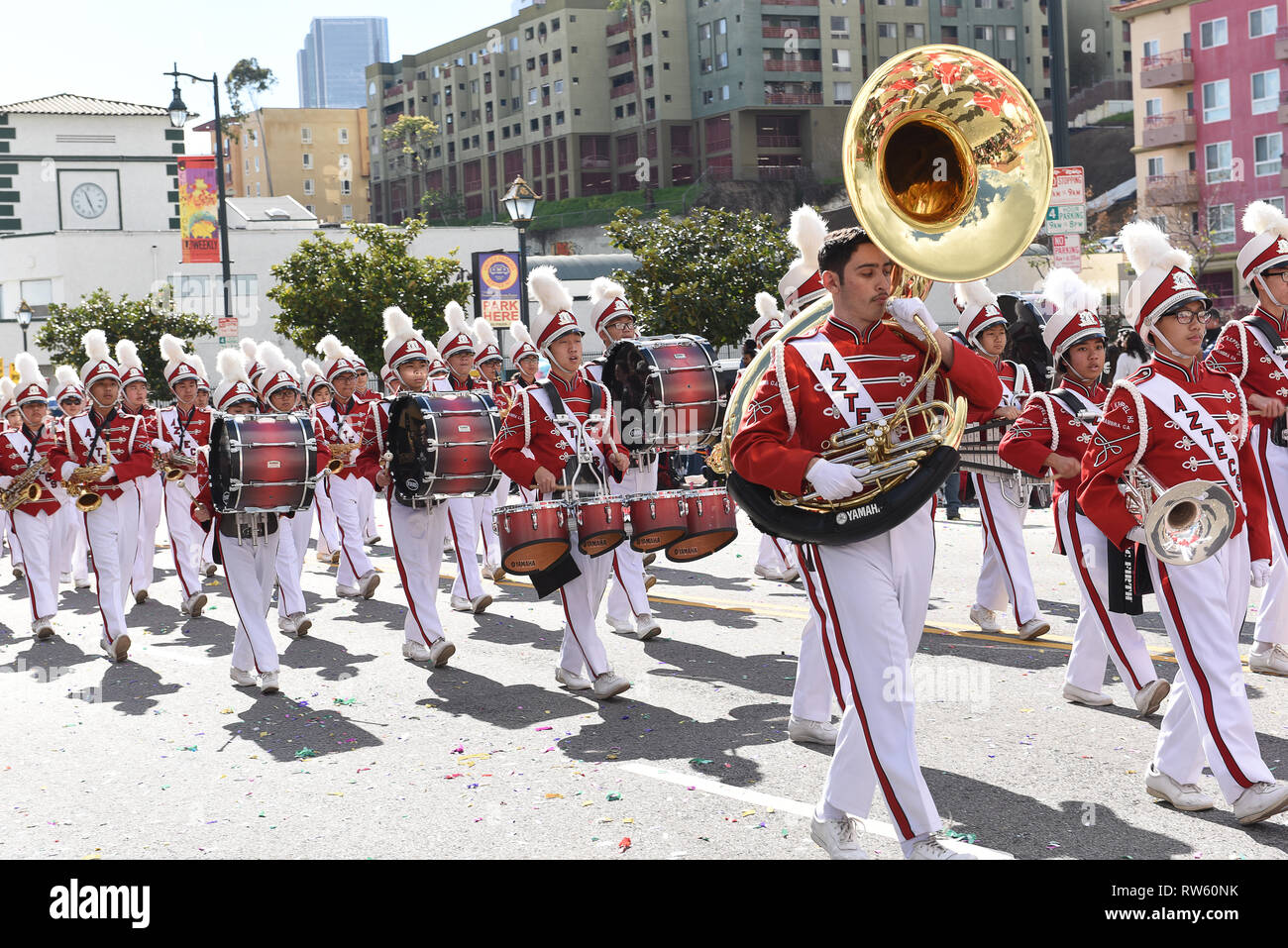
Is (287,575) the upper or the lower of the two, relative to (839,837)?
upper

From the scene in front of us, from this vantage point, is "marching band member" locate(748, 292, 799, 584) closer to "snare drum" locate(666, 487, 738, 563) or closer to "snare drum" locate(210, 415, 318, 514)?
"snare drum" locate(666, 487, 738, 563)

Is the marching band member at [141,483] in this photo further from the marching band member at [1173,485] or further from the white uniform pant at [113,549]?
the marching band member at [1173,485]

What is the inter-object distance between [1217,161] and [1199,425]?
62.4 m

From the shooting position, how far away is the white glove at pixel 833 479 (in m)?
4.92

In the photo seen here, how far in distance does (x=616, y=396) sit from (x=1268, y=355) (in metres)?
3.72

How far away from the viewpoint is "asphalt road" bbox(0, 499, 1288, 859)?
5.91 meters

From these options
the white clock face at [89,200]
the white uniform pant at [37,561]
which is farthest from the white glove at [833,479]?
the white clock face at [89,200]

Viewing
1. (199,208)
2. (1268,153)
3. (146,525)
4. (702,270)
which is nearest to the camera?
(146,525)

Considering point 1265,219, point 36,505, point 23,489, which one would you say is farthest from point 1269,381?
point 36,505

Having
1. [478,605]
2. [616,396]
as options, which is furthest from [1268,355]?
[478,605]

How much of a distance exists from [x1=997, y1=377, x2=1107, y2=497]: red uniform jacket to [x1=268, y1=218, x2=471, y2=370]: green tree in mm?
30579

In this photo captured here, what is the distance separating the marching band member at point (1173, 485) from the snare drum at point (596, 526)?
292 cm

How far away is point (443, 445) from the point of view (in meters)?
9.68

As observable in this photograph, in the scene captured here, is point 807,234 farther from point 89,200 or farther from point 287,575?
point 89,200
